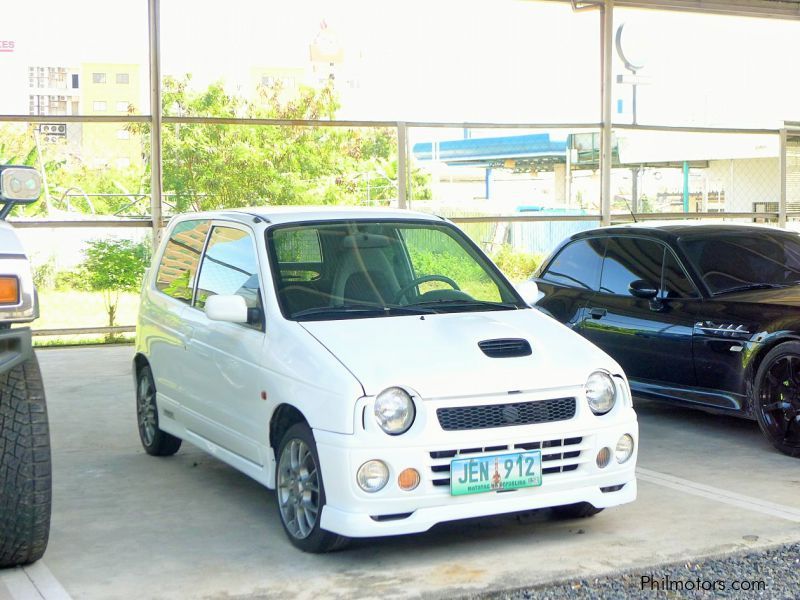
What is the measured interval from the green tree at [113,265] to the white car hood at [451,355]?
8154 millimetres

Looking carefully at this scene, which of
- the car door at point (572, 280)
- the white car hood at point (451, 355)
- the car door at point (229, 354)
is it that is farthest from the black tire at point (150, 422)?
the car door at point (572, 280)

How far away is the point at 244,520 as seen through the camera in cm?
579

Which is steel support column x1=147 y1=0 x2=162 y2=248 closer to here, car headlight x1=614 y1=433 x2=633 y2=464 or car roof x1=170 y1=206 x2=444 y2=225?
car roof x1=170 y1=206 x2=444 y2=225

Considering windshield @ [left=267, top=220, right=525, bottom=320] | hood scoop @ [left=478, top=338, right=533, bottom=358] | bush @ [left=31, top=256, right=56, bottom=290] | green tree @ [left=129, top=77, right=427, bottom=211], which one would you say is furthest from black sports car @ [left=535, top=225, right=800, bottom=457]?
bush @ [left=31, top=256, right=56, bottom=290]

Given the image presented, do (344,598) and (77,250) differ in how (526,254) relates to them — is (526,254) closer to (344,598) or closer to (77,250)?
(77,250)

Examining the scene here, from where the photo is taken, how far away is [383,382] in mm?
4848

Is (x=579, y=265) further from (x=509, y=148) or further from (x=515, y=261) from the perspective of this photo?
(x=509, y=148)

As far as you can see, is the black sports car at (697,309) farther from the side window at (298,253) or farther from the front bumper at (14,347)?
the front bumper at (14,347)

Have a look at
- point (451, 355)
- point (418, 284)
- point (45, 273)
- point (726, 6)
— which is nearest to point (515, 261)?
point (726, 6)

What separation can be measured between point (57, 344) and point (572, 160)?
7208mm

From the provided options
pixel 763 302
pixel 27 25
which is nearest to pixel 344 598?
pixel 763 302

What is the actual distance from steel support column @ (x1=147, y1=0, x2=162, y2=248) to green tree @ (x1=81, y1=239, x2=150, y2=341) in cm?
Answer: 31

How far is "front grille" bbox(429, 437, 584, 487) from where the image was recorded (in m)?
4.81

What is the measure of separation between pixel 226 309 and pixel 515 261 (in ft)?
31.8
